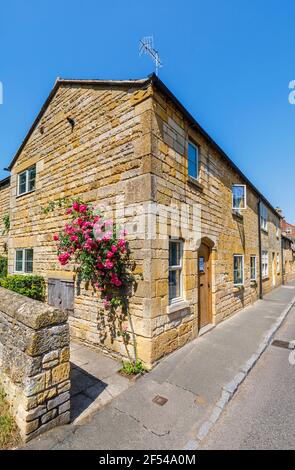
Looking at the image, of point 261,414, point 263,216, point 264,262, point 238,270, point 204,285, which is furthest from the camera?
point 263,216

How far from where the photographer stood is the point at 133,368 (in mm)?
4645

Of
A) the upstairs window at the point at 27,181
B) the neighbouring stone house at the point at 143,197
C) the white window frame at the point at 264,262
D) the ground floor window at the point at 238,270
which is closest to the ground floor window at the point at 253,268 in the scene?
the ground floor window at the point at 238,270

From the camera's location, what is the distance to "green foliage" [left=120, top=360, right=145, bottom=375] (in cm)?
461

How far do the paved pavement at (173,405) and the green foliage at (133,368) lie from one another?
8.1 inches

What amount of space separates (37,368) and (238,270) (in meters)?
8.90

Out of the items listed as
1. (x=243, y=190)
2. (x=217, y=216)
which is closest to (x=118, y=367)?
(x=217, y=216)

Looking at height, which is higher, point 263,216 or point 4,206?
point 4,206

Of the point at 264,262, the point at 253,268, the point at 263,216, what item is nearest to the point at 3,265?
the point at 253,268

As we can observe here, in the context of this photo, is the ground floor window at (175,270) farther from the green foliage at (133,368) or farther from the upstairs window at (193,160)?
the upstairs window at (193,160)

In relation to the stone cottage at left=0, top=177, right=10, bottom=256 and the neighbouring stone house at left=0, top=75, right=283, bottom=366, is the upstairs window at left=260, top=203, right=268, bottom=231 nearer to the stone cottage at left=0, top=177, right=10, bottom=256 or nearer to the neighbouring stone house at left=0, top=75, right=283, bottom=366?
the neighbouring stone house at left=0, top=75, right=283, bottom=366

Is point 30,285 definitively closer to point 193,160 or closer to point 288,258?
point 193,160

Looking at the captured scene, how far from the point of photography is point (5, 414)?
316 centimetres

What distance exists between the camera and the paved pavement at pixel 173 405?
9.69 feet

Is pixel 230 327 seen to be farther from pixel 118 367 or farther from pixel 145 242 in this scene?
pixel 145 242
